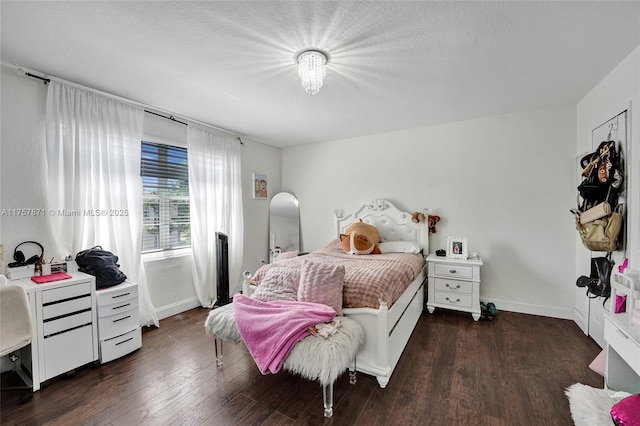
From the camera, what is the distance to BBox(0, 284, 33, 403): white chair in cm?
153

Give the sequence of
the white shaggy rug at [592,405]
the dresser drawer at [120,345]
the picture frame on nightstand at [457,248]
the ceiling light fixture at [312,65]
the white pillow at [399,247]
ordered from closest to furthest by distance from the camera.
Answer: the white shaggy rug at [592,405], the ceiling light fixture at [312,65], the dresser drawer at [120,345], the picture frame on nightstand at [457,248], the white pillow at [399,247]

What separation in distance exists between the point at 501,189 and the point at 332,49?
2747 mm

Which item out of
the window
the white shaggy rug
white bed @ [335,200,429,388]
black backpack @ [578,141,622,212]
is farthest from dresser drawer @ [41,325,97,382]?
black backpack @ [578,141,622,212]

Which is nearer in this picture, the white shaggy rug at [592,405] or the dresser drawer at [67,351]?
the white shaggy rug at [592,405]

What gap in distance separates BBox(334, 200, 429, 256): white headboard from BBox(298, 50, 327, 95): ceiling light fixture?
91.5 inches

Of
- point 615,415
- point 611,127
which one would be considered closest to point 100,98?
point 615,415

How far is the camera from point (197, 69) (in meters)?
2.15

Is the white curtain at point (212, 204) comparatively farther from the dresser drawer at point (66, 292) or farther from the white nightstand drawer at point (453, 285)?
the white nightstand drawer at point (453, 285)

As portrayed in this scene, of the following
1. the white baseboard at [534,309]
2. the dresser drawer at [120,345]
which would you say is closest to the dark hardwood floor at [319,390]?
the dresser drawer at [120,345]

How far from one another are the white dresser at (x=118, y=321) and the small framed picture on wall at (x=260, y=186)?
7.48ft

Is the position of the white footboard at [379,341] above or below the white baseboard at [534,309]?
above

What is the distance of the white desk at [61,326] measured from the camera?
1926 millimetres

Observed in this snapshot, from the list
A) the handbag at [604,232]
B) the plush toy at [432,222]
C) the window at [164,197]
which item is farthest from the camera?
the plush toy at [432,222]

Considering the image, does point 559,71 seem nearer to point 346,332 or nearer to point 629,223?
point 629,223
